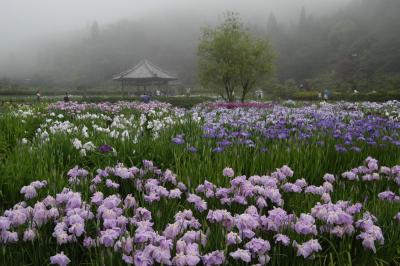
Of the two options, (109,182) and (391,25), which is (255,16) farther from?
(109,182)

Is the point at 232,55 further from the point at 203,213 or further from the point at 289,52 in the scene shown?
the point at 289,52

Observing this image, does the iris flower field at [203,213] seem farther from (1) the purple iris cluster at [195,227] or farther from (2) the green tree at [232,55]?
(2) the green tree at [232,55]

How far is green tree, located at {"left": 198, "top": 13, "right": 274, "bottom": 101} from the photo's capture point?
25094 mm

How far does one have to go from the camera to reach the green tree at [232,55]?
25094mm

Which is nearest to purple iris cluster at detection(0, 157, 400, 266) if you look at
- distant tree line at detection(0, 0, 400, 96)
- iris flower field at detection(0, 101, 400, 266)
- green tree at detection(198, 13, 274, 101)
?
iris flower field at detection(0, 101, 400, 266)

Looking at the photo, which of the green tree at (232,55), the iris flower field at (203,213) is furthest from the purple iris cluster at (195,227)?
the green tree at (232,55)

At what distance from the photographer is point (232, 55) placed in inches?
990

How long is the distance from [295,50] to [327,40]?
8905 mm

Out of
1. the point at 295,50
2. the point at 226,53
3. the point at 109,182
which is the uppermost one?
the point at 295,50

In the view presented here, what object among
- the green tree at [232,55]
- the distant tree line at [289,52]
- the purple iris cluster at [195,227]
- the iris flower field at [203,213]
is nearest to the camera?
the purple iris cluster at [195,227]

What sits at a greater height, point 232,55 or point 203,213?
point 232,55

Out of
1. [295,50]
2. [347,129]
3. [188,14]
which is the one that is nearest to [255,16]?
[188,14]

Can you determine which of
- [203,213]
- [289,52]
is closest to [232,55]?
[203,213]

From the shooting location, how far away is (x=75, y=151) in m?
6.56
